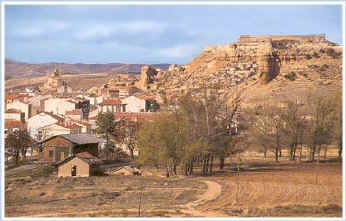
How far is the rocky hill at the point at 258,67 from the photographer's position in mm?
29456

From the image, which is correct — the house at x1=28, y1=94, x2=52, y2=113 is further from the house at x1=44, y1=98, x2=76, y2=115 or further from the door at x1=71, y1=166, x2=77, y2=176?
the door at x1=71, y1=166, x2=77, y2=176

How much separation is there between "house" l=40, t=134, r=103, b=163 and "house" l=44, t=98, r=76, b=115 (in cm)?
938

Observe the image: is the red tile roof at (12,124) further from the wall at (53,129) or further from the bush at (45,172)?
the bush at (45,172)

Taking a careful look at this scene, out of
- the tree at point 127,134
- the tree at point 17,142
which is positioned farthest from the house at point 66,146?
the tree at point 127,134

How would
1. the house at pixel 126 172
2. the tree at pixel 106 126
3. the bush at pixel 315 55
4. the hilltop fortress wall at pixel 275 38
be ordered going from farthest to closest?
the hilltop fortress wall at pixel 275 38 → the bush at pixel 315 55 → the tree at pixel 106 126 → the house at pixel 126 172

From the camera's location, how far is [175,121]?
10305mm

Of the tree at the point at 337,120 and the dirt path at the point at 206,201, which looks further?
the tree at the point at 337,120

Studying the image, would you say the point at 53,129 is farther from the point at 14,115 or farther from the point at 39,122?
the point at 14,115

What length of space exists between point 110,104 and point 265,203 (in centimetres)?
1808

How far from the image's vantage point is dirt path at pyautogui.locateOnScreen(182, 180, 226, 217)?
21.1 feet

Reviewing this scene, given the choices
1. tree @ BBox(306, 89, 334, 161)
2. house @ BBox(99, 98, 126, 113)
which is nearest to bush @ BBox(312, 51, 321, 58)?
house @ BBox(99, 98, 126, 113)

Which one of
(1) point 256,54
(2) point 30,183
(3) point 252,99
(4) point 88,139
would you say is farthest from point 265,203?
(1) point 256,54

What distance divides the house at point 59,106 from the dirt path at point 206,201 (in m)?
16.5

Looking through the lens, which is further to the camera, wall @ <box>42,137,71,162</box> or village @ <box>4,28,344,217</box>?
→ wall @ <box>42,137,71,162</box>
